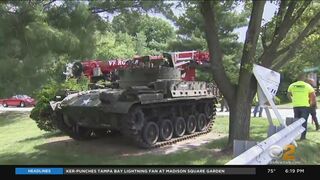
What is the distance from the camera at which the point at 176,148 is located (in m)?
11.1

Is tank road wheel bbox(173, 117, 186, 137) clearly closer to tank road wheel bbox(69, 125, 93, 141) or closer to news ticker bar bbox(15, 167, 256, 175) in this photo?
tank road wheel bbox(69, 125, 93, 141)

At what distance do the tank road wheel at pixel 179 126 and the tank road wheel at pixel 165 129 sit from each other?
0.24 meters

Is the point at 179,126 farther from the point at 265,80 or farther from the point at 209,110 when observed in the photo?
the point at 265,80

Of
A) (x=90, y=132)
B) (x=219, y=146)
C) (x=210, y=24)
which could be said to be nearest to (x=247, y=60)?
(x=210, y=24)

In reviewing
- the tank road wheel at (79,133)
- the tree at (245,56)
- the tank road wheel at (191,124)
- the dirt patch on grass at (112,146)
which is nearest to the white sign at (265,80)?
the tree at (245,56)

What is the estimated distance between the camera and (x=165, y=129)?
12.2m

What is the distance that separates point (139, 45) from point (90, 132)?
22524 mm

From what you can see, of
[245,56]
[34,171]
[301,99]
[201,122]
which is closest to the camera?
[34,171]

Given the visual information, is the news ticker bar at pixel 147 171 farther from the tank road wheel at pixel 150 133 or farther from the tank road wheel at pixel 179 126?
the tank road wheel at pixel 179 126

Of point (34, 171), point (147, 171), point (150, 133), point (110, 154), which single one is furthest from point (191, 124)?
point (34, 171)

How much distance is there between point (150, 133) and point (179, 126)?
1654mm

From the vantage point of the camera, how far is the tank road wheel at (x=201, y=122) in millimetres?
14125

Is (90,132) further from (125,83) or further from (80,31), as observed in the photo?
(80,31)

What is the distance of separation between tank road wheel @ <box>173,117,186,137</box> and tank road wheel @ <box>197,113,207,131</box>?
1.06 m
